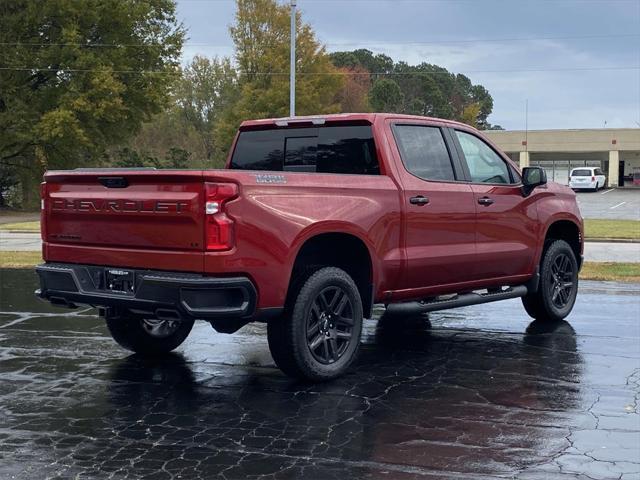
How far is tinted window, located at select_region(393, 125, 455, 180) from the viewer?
265 inches

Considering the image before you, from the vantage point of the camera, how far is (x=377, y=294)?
21.0 ft

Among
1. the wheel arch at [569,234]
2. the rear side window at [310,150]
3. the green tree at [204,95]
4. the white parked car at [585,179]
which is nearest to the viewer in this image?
the rear side window at [310,150]

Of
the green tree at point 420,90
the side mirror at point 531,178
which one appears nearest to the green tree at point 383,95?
the green tree at point 420,90

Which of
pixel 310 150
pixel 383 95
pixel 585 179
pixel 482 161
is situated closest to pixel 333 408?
pixel 310 150

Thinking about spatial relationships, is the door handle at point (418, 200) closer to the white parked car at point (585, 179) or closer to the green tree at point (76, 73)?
the green tree at point (76, 73)

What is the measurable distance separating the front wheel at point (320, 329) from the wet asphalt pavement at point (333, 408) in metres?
0.18

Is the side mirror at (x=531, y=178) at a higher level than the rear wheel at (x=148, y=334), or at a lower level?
higher

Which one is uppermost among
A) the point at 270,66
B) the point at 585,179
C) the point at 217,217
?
the point at 270,66

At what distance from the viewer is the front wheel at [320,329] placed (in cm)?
566

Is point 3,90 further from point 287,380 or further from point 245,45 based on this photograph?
point 287,380

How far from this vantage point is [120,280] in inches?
218

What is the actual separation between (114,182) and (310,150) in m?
1.99

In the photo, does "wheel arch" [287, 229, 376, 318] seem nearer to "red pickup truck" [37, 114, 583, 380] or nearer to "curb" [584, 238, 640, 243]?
"red pickup truck" [37, 114, 583, 380]

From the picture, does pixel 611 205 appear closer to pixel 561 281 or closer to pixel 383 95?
pixel 383 95
